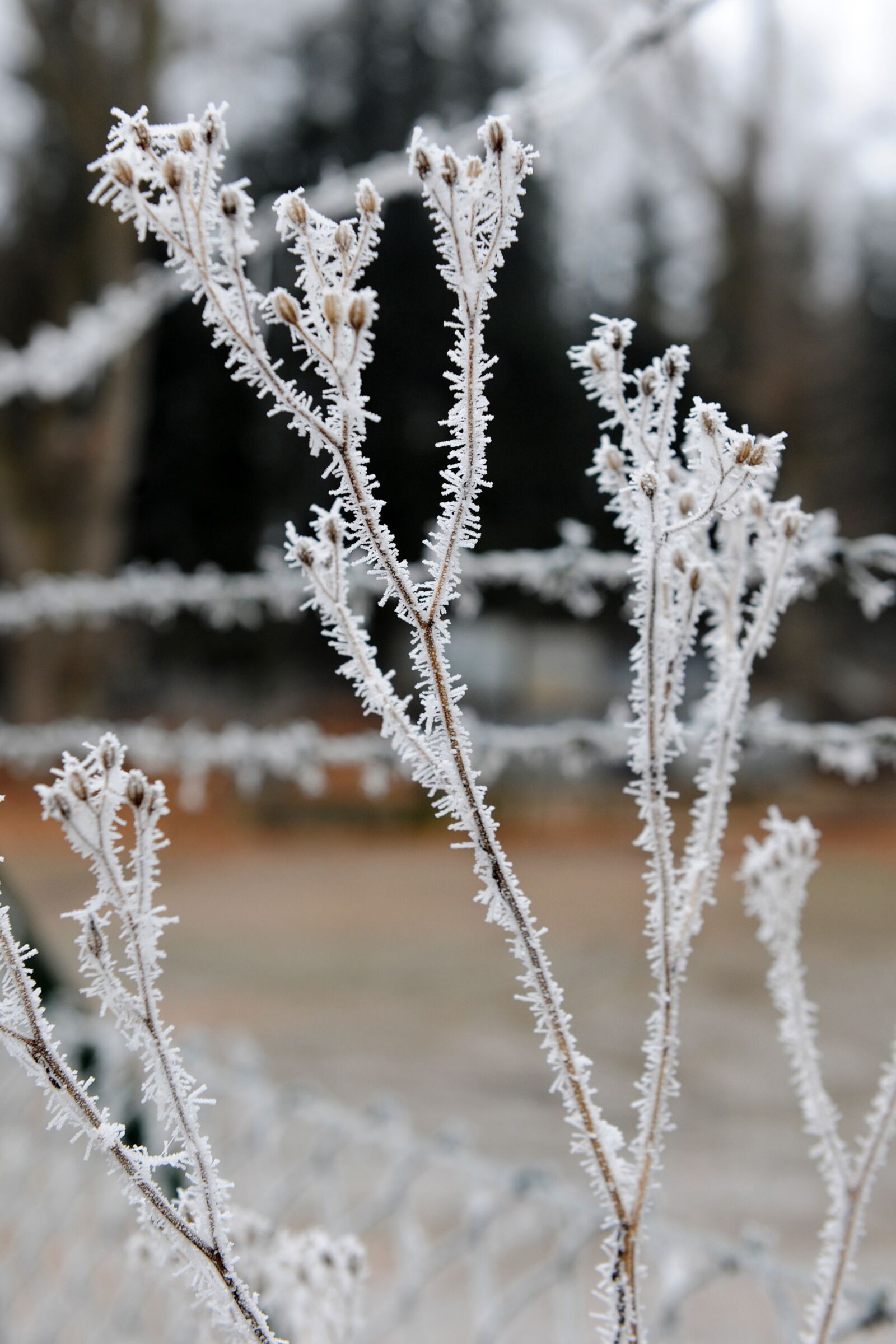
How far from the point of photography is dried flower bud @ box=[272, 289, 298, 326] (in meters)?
0.39

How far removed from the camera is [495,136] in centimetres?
40

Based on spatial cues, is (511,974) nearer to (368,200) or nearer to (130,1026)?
(130,1026)

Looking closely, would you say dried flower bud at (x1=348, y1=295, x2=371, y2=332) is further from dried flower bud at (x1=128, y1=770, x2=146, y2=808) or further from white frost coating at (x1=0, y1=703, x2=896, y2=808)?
white frost coating at (x1=0, y1=703, x2=896, y2=808)

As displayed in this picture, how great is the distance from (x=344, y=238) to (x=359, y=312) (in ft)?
0.10

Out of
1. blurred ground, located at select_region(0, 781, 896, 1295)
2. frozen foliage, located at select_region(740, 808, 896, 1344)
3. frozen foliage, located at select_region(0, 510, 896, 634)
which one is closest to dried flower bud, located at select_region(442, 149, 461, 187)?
frozen foliage, located at select_region(0, 510, 896, 634)

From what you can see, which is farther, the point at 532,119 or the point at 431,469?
the point at 431,469

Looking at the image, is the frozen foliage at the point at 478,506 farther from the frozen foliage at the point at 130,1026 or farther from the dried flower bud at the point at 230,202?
the frozen foliage at the point at 130,1026

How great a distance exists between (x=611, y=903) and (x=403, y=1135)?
4825mm

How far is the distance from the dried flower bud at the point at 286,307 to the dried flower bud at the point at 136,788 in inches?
6.8

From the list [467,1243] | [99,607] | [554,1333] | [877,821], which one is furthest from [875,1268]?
[877,821]

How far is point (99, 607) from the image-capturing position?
1.33m

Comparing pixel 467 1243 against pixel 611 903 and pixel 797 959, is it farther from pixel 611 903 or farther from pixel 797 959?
pixel 611 903

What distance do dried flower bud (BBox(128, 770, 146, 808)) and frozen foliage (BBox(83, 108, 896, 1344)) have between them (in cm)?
9

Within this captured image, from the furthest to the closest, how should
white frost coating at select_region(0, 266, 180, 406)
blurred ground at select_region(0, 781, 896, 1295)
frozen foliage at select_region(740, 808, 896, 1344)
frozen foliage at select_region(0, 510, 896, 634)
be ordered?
blurred ground at select_region(0, 781, 896, 1295) < white frost coating at select_region(0, 266, 180, 406) < frozen foliage at select_region(0, 510, 896, 634) < frozen foliage at select_region(740, 808, 896, 1344)
